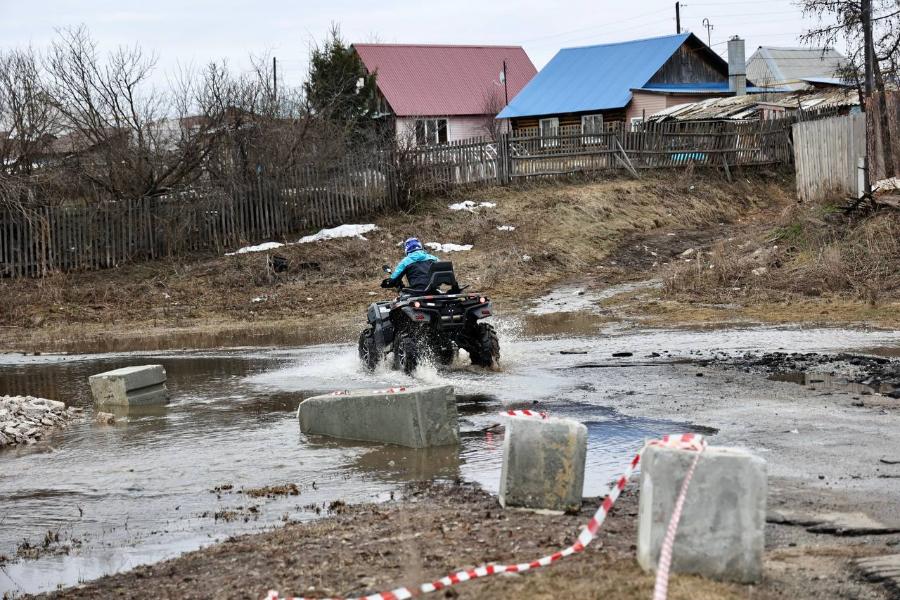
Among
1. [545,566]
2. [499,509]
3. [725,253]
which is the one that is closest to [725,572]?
[545,566]

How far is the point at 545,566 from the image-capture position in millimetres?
5656

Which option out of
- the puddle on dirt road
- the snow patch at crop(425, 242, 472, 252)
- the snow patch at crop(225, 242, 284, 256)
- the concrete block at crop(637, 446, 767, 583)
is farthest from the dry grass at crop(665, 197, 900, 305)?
the concrete block at crop(637, 446, 767, 583)

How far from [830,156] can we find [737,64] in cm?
2288

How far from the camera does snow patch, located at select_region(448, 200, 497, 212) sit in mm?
28719

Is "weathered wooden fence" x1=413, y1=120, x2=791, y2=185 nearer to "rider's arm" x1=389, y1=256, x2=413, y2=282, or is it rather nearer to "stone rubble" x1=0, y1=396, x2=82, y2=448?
"rider's arm" x1=389, y1=256, x2=413, y2=282

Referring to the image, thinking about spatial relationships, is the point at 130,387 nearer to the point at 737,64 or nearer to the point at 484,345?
the point at 484,345

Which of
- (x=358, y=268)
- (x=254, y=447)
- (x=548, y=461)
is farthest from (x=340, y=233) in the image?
(x=548, y=461)

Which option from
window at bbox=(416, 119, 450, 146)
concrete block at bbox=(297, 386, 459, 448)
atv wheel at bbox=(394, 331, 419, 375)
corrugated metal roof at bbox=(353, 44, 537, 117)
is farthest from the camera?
corrugated metal roof at bbox=(353, 44, 537, 117)

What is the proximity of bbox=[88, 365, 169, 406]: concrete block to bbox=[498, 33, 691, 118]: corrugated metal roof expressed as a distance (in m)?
33.3

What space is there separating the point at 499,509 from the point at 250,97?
83.4 ft

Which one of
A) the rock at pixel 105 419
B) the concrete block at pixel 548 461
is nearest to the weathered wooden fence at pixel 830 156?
the rock at pixel 105 419

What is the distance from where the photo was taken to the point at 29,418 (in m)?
12.1

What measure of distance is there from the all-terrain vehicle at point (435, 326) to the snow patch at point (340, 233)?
42.5 ft

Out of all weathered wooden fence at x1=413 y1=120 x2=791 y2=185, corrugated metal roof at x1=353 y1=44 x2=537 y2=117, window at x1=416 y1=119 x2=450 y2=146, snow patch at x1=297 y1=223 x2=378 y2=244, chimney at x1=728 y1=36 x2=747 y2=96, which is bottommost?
snow patch at x1=297 y1=223 x2=378 y2=244
